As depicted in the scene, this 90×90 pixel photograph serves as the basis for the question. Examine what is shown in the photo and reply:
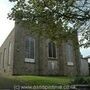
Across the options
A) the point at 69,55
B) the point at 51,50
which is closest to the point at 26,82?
the point at 51,50

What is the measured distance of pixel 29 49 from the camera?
103ft

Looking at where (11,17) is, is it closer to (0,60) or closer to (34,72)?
(34,72)

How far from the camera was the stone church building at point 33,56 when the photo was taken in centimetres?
3000

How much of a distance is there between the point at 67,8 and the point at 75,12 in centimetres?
72

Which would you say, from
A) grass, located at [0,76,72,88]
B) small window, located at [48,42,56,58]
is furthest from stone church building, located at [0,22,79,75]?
grass, located at [0,76,72,88]

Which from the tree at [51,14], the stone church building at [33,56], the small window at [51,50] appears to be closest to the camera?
the tree at [51,14]

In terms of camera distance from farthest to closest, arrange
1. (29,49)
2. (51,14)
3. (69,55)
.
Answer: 1. (69,55)
2. (29,49)
3. (51,14)

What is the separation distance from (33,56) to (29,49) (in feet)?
3.59

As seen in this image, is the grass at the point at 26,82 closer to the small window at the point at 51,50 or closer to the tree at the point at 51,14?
the tree at the point at 51,14

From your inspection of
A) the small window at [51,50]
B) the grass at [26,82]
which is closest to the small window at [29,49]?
the small window at [51,50]

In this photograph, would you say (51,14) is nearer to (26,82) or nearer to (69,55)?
(26,82)

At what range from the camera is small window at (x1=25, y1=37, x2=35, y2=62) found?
30.9 m

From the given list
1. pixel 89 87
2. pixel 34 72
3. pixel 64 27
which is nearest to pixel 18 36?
pixel 34 72

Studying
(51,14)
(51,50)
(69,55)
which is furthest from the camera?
(69,55)
